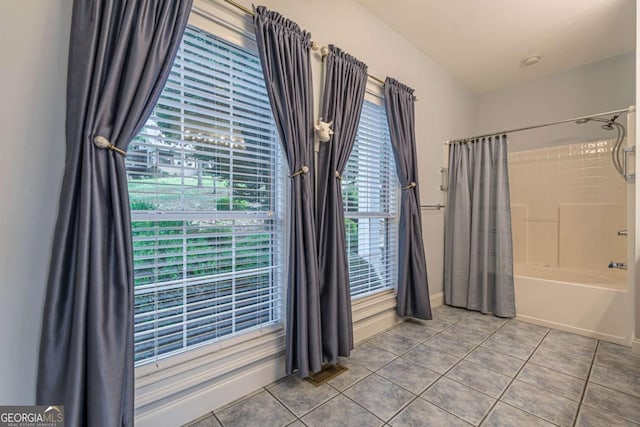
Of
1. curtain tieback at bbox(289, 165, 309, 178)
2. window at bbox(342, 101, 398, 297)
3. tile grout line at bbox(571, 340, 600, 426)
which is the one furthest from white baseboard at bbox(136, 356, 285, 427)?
tile grout line at bbox(571, 340, 600, 426)

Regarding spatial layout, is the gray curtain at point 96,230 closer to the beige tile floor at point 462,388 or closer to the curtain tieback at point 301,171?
the beige tile floor at point 462,388

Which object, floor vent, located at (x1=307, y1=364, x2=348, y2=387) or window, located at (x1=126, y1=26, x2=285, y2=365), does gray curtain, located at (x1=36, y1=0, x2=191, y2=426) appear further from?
floor vent, located at (x1=307, y1=364, x2=348, y2=387)

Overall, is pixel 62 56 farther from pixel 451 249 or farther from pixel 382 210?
pixel 451 249

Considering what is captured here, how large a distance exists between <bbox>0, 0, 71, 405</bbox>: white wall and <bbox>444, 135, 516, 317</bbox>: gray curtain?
3.20m

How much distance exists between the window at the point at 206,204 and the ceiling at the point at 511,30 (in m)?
1.48

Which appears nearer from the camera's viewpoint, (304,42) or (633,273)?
(304,42)

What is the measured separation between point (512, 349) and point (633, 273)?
3.76ft

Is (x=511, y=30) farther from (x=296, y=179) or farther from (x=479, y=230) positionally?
(x=296, y=179)

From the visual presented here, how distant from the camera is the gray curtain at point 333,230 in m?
1.77

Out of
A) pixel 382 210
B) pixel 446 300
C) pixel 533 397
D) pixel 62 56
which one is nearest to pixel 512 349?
pixel 533 397

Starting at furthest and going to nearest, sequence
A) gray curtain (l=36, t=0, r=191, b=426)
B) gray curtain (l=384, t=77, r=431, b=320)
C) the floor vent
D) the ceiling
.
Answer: gray curtain (l=384, t=77, r=431, b=320) → the ceiling → the floor vent → gray curtain (l=36, t=0, r=191, b=426)

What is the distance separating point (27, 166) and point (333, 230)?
57.0 inches

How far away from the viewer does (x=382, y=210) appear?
2.49 m

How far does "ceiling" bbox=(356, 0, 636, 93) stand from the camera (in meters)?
2.16
